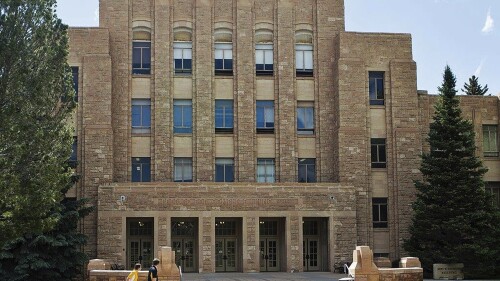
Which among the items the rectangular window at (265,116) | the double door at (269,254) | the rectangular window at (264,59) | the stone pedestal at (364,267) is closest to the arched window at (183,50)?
the rectangular window at (264,59)

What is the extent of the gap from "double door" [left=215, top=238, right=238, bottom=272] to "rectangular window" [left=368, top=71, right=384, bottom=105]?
11457mm

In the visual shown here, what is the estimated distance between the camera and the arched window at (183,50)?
48.7 meters

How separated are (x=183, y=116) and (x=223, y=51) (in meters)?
4.46

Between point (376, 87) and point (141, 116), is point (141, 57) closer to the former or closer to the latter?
point (141, 116)

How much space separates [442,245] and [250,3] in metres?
17.5

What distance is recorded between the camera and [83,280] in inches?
1704

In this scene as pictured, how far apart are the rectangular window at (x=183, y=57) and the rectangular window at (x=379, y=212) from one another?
13065mm

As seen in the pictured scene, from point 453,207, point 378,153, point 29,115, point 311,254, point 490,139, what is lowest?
point 311,254

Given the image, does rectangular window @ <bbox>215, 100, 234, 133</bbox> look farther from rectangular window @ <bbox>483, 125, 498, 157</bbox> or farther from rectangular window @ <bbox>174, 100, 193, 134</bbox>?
rectangular window @ <bbox>483, 125, 498, 157</bbox>

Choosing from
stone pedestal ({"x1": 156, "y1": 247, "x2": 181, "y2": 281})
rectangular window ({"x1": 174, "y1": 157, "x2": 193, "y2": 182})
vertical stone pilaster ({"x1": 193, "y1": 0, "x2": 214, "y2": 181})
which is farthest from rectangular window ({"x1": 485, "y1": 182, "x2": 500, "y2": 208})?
stone pedestal ({"x1": 156, "y1": 247, "x2": 181, "y2": 281})

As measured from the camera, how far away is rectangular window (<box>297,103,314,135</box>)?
49000mm

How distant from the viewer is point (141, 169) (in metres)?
47.7

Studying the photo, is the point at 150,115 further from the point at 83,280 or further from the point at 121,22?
the point at 83,280

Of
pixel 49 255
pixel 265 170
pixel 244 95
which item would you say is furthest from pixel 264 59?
pixel 49 255
